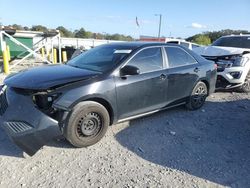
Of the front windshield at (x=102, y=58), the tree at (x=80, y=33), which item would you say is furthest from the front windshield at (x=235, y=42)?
the tree at (x=80, y=33)

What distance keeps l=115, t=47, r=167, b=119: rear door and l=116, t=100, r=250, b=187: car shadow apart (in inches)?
16.0

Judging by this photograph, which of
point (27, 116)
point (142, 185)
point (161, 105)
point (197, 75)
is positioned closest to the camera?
point (142, 185)

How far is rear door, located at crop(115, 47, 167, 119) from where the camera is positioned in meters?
4.57

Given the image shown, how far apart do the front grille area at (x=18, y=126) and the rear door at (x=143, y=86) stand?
4.88 feet

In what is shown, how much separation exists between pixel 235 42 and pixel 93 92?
6938 millimetres

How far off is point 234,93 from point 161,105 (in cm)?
392

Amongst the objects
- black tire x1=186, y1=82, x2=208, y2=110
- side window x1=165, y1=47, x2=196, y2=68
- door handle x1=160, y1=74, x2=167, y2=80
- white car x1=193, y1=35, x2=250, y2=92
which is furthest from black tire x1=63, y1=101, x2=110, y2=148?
white car x1=193, y1=35, x2=250, y2=92

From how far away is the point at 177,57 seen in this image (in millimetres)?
5668

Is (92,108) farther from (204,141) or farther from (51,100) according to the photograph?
(204,141)

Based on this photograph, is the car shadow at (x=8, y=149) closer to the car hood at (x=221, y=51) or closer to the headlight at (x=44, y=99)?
the headlight at (x=44, y=99)

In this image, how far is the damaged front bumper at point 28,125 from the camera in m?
3.69

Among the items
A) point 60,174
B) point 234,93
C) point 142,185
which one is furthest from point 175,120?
point 234,93

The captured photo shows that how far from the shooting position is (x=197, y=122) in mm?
5535

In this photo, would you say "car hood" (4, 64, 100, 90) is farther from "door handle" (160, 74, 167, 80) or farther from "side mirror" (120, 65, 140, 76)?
"door handle" (160, 74, 167, 80)
